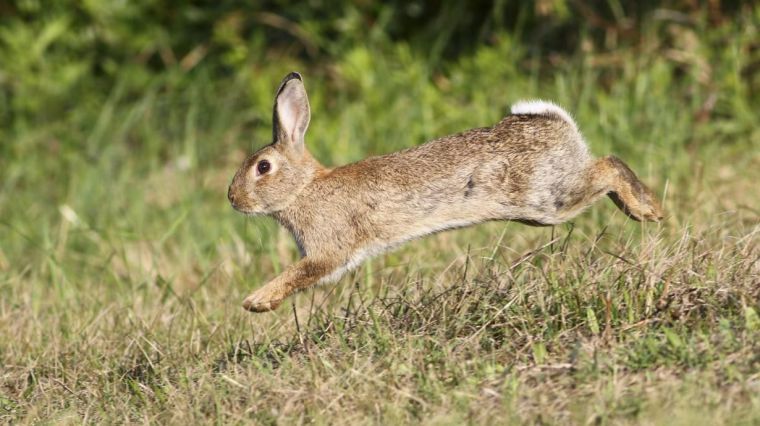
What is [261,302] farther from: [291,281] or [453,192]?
[453,192]

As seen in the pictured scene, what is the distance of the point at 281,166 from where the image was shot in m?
5.11

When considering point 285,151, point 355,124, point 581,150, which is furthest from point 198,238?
point 581,150

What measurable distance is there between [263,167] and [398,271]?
2.86 ft

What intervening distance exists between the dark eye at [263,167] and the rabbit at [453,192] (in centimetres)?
22

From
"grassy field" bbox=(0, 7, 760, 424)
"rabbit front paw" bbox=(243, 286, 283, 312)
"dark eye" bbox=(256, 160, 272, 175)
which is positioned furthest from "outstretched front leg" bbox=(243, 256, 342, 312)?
"dark eye" bbox=(256, 160, 272, 175)

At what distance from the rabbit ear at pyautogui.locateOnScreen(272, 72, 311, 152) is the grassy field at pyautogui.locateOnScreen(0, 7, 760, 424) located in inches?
19.6

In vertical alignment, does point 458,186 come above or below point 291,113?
below

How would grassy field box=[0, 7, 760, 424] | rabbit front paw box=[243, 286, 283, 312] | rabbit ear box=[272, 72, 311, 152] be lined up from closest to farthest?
grassy field box=[0, 7, 760, 424], rabbit front paw box=[243, 286, 283, 312], rabbit ear box=[272, 72, 311, 152]

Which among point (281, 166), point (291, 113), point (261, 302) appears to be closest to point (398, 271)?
point (281, 166)

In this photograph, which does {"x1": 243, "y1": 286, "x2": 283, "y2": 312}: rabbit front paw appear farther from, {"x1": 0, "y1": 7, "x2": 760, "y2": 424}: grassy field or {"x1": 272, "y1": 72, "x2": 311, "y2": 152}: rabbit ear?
{"x1": 272, "y1": 72, "x2": 311, "y2": 152}: rabbit ear

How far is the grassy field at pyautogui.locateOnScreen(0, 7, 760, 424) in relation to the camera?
149 inches

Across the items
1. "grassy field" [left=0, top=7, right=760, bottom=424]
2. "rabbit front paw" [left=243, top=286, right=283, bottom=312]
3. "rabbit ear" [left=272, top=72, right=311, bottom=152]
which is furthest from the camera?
"rabbit ear" [left=272, top=72, right=311, bottom=152]

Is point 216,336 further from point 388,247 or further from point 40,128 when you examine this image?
point 40,128

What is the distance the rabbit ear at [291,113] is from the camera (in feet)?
16.6
